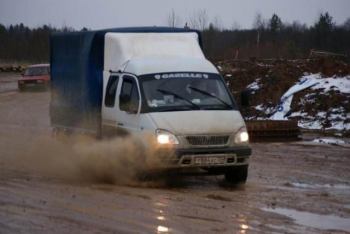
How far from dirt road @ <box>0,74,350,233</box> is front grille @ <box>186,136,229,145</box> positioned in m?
0.76

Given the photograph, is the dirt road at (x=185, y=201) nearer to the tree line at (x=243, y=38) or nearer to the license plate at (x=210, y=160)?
the license plate at (x=210, y=160)

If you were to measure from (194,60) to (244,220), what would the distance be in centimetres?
466

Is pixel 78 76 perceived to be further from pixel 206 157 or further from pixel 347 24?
pixel 347 24

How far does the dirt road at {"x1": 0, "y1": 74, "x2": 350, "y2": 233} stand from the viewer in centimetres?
840

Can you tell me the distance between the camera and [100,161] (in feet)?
40.6

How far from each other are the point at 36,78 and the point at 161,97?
31304mm

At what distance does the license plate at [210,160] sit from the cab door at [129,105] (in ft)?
3.57

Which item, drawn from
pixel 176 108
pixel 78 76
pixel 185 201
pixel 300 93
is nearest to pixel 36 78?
pixel 300 93

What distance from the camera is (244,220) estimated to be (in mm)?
8773

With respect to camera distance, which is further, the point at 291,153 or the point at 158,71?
the point at 291,153

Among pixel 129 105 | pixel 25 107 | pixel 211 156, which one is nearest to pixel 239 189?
pixel 211 156

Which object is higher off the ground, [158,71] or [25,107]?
[158,71]

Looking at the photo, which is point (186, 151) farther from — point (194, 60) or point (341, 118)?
point (341, 118)

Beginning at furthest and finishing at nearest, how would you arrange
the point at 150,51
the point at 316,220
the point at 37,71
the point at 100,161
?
the point at 37,71, the point at 150,51, the point at 100,161, the point at 316,220
